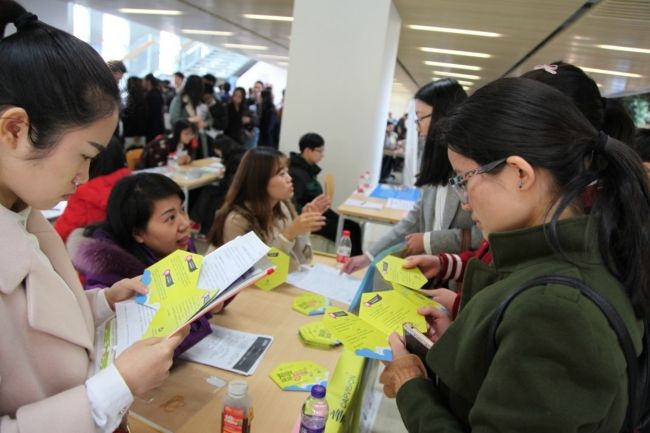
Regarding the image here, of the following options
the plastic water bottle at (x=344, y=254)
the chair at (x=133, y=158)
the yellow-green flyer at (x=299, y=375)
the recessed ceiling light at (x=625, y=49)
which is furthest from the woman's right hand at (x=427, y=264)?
the recessed ceiling light at (x=625, y=49)

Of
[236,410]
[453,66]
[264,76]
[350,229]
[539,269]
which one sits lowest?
[350,229]

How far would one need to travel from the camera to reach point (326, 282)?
84.0 inches

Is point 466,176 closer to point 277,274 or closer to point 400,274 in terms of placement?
point 400,274

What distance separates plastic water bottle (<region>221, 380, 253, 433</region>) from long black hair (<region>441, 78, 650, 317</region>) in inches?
27.7

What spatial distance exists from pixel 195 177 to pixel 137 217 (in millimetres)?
3220

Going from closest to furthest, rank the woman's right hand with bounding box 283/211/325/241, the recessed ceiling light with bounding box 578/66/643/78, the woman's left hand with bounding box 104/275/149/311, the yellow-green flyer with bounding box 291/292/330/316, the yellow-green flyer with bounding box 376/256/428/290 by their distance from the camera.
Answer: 1. the woman's left hand with bounding box 104/275/149/311
2. the yellow-green flyer with bounding box 376/256/428/290
3. the yellow-green flyer with bounding box 291/292/330/316
4. the woman's right hand with bounding box 283/211/325/241
5. the recessed ceiling light with bounding box 578/66/643/78

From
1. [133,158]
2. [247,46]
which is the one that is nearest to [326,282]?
[133,158]

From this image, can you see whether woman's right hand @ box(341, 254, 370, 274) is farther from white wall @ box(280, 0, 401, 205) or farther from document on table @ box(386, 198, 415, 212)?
white wall @ box(280, 0, 401, 205)

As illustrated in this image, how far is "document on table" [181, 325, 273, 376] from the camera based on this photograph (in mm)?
1360

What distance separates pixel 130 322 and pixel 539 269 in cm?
90

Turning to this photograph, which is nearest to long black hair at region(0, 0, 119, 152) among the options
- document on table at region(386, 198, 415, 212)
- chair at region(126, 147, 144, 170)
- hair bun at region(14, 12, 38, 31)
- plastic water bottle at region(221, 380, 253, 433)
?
hair bun at region(14, 12, 38, 31)

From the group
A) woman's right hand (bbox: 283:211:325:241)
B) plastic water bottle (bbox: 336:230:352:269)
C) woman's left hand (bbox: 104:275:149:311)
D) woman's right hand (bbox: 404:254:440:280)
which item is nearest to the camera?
woman's left hand (bbox: 104:275:149:311)

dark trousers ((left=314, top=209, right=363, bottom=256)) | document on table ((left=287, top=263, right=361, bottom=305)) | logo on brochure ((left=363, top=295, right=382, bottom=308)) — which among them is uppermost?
logo on brochure ((left=363, top=295, right=382, bottom=308))

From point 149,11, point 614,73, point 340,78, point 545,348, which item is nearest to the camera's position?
point 545,348
